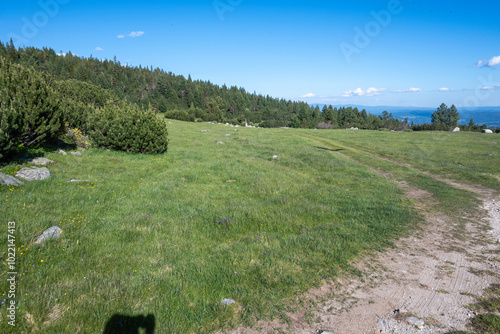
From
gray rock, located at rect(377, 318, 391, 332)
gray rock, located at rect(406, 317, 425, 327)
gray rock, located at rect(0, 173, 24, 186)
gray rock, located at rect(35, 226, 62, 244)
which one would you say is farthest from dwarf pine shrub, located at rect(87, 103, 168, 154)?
gray rock, located at rect(406, 317, 425, 327)

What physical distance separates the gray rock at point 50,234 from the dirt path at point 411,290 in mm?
5222

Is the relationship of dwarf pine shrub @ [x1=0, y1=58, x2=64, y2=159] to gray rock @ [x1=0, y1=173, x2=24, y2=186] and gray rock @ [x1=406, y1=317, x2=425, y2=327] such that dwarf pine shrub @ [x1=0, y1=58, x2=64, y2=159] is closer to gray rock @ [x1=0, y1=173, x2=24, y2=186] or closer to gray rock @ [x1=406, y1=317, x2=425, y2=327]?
gray rock @ [x1=0, y1=173, x2=24, y2=186]

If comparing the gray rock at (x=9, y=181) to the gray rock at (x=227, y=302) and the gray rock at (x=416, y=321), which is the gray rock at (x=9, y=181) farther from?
the gray rock at (x=416, y=321)

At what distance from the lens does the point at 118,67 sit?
495ft

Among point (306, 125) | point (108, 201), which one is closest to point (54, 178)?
point (108, 201)

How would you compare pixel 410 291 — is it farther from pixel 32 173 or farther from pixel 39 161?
pixel 39 161

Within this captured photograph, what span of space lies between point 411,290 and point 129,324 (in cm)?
554

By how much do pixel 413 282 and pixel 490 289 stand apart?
142 centimetres

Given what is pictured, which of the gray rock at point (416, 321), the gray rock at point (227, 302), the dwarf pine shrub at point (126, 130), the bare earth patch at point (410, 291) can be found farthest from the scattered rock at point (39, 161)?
the gray rock at point (416, 321)

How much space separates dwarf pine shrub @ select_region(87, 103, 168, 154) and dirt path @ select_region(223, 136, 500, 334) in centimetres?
1549

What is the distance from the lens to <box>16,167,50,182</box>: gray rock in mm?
9659

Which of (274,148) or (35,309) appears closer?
(35,309)

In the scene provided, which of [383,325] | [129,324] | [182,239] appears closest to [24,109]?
[182,239]

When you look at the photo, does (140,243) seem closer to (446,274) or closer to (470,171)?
(446,274)
